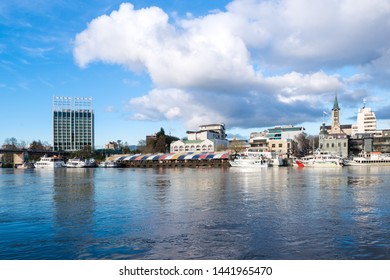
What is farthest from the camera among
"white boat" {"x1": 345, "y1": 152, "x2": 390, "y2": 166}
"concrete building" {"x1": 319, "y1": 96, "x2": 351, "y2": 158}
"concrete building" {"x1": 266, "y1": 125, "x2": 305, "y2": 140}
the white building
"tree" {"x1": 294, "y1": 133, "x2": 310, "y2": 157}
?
the white building

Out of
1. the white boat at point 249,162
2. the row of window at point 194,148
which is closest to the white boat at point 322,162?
the white boat at point 249,162

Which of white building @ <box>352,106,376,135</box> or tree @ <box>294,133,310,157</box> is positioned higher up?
white building @ <box>352,106,376,135</box>

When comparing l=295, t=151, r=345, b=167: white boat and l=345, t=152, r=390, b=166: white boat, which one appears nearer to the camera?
l=295, t=151, r=345, b=167: white boat

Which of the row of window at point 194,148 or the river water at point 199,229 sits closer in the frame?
the river water at point 199,229

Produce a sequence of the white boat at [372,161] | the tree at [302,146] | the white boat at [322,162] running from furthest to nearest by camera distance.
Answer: the tree at [302,146], the white boat at [372,161], the white boat at [322,162]

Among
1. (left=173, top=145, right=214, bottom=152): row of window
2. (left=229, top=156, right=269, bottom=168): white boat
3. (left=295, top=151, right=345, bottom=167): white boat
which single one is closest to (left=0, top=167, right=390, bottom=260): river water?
(left=229, top=156, right=269, bottom=168): white boat

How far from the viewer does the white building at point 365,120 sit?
607 feet

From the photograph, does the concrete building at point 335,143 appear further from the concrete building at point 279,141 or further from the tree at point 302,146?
the concrete building at point 279,141

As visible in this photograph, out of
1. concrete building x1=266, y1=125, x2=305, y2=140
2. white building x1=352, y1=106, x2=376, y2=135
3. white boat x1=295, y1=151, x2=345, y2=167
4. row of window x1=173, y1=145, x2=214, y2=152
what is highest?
white building x1=352, y1=106, x2=376, y2=135

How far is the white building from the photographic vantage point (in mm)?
185125

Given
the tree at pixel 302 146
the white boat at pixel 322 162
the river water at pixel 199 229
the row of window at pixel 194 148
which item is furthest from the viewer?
the row of window at pixel 194 148

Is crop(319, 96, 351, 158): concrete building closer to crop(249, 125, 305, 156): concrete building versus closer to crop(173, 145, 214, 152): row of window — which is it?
crop(249, 125, 305, 156): concrete building

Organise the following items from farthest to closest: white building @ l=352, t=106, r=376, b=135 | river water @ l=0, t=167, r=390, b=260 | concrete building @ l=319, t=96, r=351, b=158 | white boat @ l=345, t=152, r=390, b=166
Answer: white building @ l=352, t=106, r=376, b=135, concrete building @ l=319, t=96, r=351, b=158, white boat @ l=345, t=152, r=390, b=166, river water @ l=0, t=167, r=390, b=260

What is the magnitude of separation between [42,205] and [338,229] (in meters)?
21.5
